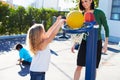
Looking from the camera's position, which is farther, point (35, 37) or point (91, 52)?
point (35, 37)

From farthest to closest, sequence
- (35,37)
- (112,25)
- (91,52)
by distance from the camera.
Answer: (112,25), (35,37), (91,52)

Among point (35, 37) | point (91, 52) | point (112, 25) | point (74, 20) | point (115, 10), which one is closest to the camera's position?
point (74, 20)

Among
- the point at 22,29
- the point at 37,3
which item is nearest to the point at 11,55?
the point at 22,29

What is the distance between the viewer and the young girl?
4.22m

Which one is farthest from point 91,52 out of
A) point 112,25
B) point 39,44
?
point 112,25

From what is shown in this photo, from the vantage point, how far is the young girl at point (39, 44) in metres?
4.22

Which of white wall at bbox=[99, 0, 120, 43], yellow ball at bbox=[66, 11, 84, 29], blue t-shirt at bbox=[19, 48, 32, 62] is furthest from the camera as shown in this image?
white wall at bbox=[99, 0, 120, 43]

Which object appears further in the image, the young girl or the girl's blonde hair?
the girl's blonde hair

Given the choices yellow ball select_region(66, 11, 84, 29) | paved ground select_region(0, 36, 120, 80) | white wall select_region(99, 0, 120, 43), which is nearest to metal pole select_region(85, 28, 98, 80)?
yellow ball select_region(66, 11, 84, 29)

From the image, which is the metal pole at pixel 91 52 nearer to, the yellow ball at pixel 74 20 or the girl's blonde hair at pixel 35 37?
the yellow ball at pixel 74 20

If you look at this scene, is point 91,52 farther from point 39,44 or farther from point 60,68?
point 60,68

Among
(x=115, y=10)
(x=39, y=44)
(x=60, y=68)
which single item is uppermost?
(x=39, y=44)

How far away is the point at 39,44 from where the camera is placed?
172 inches

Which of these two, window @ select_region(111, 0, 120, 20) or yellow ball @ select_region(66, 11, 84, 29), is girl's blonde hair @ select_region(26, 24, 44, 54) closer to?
yellow ball @ select_region(66, 11, 84, 29)
